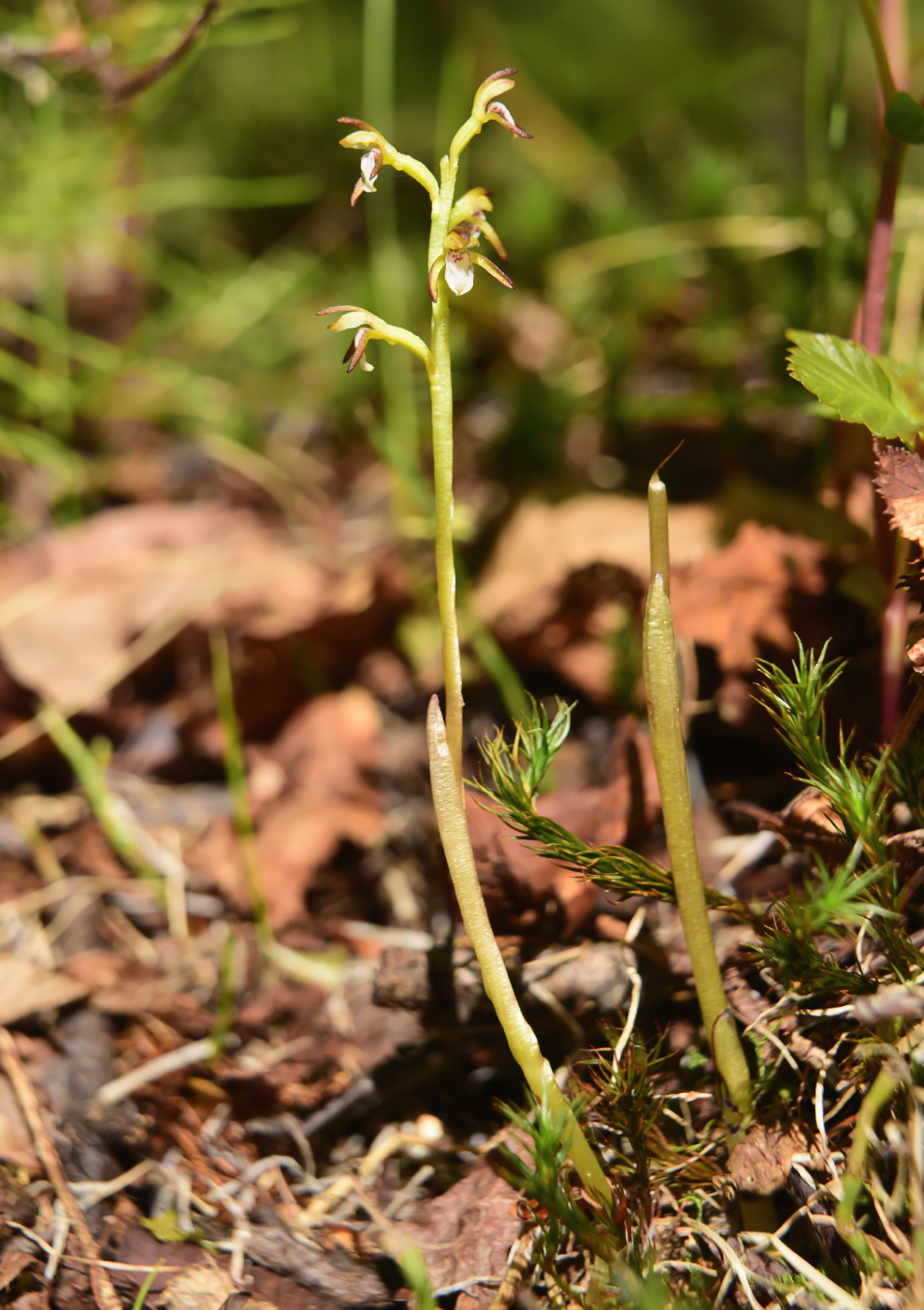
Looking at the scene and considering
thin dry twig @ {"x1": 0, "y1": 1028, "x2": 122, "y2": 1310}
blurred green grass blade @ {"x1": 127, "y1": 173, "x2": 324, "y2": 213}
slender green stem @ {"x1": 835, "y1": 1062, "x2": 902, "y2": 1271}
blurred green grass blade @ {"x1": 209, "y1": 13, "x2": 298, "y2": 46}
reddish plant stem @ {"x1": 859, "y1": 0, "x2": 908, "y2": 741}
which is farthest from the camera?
blurred green grass blade @ {"x1": 127, "y1": 173, "x2": 324, "y2": 213}

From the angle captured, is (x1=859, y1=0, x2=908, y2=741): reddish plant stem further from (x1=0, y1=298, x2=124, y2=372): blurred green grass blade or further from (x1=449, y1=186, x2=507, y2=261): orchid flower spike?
(x1=0, y1=298, x2=124, y2=372): blurred green grass blade

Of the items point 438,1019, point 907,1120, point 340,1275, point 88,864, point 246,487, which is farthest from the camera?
point 246,487

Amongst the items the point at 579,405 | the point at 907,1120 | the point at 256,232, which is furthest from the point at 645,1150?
the point at 256,232

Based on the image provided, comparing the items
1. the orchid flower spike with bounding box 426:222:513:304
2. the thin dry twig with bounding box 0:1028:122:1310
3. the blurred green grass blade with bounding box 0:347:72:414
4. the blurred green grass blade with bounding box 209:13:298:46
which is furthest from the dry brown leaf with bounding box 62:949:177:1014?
the blurred green grass blade with bounding box 209:13:298:46

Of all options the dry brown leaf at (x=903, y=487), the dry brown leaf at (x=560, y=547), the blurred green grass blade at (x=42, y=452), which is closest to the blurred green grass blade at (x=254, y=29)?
the blurred green grass blade at (x=42, y=452)

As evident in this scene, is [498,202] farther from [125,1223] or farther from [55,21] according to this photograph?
[125,1223]

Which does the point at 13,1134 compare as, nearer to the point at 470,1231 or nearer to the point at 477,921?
the point at 470,1231

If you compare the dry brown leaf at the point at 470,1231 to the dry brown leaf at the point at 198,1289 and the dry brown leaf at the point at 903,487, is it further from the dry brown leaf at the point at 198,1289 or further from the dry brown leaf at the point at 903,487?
the dry brown leaf at the point at 903,487
